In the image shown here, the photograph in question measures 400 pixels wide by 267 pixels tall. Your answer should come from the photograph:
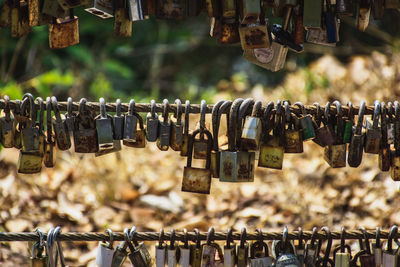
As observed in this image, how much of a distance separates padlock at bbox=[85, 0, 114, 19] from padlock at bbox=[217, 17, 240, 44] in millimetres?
375

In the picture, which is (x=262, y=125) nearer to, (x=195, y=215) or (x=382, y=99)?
(x=195, y=215)

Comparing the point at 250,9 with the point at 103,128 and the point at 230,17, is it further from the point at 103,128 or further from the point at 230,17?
the point at 103,128

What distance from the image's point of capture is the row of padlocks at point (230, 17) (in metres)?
1.80

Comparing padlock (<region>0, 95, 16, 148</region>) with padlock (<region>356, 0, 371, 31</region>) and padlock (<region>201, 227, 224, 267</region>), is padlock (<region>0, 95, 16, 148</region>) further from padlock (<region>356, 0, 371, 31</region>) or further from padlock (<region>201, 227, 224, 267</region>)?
padlock (<region>356, 0, 371, 31</region>)

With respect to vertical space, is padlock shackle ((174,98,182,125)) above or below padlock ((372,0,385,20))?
below

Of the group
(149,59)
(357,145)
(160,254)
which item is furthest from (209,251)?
(149,59)

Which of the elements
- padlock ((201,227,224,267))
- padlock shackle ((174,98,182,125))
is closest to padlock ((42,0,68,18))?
padlock shackle ((174,98,182,125))

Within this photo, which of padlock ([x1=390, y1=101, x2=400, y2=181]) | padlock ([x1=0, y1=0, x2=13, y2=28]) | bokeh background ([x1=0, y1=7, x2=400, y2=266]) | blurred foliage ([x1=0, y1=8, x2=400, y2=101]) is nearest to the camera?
padlock ([x1=0, y1=0, x2=13, y2=28])

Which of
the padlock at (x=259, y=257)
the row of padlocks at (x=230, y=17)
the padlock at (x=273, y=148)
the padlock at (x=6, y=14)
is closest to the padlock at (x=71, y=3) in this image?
the row of padlocks at (x=230, y=17)

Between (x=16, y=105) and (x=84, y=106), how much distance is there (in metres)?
0.24

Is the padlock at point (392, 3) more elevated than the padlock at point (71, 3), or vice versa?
the padlock at point (392, 3)

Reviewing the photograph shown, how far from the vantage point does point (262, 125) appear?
189 centimetres

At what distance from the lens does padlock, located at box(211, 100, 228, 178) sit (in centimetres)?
189

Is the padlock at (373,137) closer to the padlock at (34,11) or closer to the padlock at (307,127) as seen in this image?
the padlock at (307,127)
